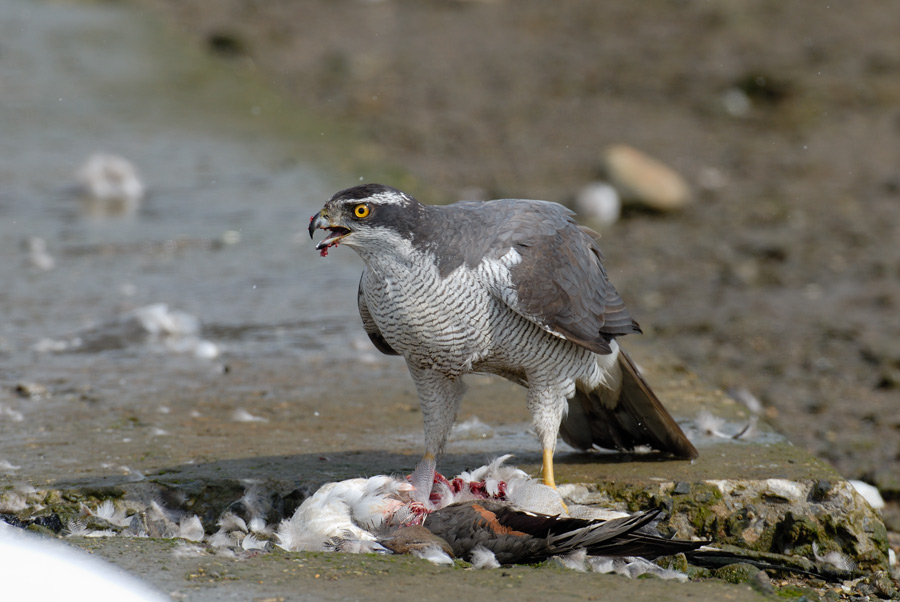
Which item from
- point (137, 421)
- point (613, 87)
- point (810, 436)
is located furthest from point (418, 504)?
point (613, 87)

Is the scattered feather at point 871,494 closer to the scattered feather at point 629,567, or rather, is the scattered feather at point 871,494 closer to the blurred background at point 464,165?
the blurred background at point 464,165

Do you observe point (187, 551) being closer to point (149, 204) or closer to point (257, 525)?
point (257, 525)

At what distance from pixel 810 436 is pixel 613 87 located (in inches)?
257

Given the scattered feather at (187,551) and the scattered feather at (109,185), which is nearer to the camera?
the scattered feather at (187,551)

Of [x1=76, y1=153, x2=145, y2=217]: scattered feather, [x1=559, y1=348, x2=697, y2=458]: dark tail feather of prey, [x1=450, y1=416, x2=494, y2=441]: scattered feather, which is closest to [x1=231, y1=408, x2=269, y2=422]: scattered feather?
[x1=450, y1=416, x2=494, y2=441]: scattered feather

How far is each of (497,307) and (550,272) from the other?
220 mm

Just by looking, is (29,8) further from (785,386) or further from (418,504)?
(418,504)

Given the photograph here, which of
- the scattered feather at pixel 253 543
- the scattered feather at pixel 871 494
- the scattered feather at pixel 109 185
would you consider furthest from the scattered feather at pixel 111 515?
the scattered feather at pixel 109 185

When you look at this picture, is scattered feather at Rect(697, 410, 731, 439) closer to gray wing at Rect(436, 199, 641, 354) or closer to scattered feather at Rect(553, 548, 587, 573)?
gray wing at Rect(436, 199, 641, 354)

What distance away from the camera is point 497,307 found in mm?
3307

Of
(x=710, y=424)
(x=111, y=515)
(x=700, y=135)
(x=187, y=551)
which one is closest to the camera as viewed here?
(x=187, y=551)

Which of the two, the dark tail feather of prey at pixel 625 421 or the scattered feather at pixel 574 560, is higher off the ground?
the dark tail feather of prey at pixel 625 421

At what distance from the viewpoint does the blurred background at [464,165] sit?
5398 mm

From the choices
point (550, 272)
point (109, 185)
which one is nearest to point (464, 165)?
point (109, 185)
